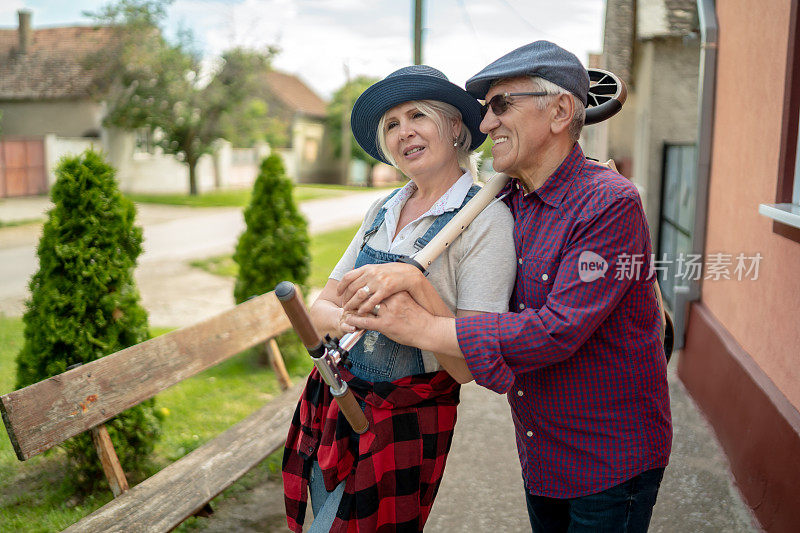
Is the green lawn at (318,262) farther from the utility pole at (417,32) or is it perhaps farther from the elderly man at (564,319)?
the elderly man at (564,319)

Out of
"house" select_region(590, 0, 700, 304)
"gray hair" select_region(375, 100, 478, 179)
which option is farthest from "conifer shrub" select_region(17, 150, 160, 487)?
"house" select_region(590, 0, 700, 304)

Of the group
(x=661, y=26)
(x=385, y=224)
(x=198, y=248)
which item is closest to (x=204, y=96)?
(x=198, y=248)

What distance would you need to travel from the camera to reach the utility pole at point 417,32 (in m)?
11.1

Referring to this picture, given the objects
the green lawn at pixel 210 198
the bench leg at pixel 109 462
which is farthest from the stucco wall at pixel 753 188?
the green lawn at pixel 210 198

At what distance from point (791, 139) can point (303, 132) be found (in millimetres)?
42497

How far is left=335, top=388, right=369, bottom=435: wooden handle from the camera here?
6.05 feet

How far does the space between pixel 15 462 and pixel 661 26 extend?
910 centimetres

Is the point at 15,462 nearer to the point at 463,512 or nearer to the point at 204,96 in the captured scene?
the point at 463,512

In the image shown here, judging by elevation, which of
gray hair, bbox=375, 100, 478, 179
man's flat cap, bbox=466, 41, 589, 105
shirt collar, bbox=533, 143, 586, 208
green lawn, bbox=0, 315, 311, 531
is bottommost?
green lawn, bbox=0, 315, 311, 531

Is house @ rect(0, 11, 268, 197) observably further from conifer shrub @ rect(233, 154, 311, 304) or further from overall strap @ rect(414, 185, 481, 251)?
overall strap @ rect(414, 185, 481, 251)

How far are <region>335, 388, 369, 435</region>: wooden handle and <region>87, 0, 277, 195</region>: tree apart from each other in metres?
24.8

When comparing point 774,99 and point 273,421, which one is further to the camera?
point 273,421

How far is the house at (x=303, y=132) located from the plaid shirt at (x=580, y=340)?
127 feet

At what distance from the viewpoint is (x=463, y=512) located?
3803 millimetres
